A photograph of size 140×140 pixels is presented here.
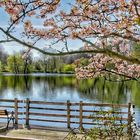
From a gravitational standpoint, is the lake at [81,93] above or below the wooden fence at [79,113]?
below

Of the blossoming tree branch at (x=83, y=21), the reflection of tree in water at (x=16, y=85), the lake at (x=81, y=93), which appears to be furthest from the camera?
the reflection of tree in water at (x=16, y=85)

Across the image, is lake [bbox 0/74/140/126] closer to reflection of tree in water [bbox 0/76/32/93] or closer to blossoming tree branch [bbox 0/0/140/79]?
reflection of tree in water [bbox 0/76/32/93]

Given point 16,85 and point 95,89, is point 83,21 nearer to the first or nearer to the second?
point 95,89

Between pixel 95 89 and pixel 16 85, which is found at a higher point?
pixel 16 85

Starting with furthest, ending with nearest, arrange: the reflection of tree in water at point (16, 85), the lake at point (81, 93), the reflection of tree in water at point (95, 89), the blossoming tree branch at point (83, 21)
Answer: the reflection of tree in water at point (16, 85) < the reflection of tree in water at point (95, 89) < the lake at point (81, 93) < the blossoming tree branch at point (83, 21)

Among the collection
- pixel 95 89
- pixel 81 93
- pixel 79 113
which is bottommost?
pixel 81 93

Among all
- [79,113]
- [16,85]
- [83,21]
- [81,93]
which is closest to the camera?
[83,21]

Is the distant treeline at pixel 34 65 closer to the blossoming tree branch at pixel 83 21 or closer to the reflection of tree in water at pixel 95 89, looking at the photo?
the reflection of tree in water at pixel 95 89

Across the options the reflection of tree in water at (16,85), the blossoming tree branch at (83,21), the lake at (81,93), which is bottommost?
the lake at (81,93)

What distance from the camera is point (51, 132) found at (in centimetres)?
1208

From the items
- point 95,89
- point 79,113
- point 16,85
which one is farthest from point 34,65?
point 79,113

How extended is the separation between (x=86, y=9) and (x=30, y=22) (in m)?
1.29

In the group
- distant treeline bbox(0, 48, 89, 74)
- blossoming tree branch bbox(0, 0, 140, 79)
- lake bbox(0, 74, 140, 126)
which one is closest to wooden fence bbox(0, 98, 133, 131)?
blossoming tree branch bbox(0, 0, 140, 79)

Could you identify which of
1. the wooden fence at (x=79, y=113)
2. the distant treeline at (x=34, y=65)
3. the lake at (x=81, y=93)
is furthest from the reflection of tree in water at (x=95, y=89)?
the distant treeline at (x=34, y=65)
